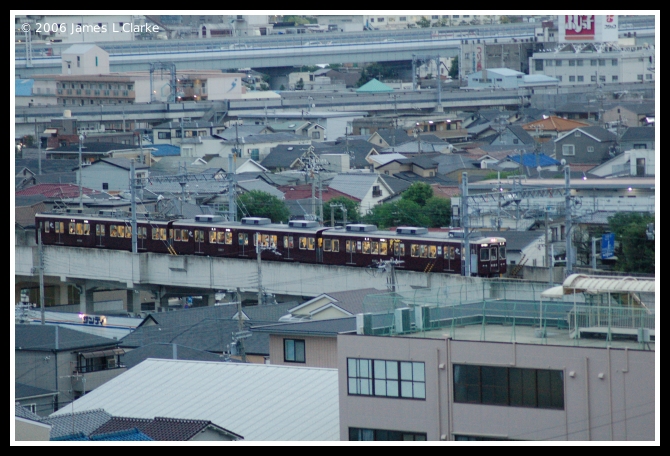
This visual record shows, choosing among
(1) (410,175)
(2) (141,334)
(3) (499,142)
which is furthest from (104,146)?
(2) (141,334)

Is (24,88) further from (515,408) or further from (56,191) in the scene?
(515,408)

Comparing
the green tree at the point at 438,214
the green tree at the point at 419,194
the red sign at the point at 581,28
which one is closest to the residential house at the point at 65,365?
the green tree at the point at 438,214

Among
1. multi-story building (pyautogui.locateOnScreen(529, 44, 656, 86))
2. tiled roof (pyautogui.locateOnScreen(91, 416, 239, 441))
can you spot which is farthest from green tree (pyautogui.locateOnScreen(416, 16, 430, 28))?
tiled roof (pyautogui.locateOnScreen(91, 416, 239, 441))

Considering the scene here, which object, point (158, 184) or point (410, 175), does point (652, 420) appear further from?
point (410, 175)

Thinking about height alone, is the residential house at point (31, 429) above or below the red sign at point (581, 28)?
below

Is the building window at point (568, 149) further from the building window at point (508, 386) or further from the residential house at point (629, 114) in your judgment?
the building window at point (508, 386)

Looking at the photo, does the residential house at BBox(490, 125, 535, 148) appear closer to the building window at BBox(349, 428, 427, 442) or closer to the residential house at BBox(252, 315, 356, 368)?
the residential house at BBox(252, 315, 356, 368)
